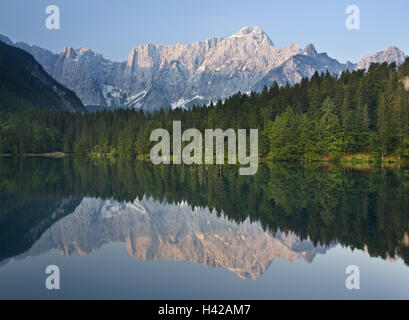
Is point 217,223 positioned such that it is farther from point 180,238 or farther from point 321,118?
point 321,118

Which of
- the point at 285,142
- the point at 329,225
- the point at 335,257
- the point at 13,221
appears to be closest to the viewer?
the point at 335,257

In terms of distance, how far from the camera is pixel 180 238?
55.8ft

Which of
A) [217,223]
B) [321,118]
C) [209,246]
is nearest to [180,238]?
[209,246]

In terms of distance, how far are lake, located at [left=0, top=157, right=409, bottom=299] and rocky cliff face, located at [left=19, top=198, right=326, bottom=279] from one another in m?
0.05

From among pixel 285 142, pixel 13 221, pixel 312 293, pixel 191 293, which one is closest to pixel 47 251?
pixel 13 221

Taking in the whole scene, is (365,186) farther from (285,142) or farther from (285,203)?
(285,142)

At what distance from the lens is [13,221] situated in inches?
Result: 772

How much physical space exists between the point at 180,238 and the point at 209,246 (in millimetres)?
1978

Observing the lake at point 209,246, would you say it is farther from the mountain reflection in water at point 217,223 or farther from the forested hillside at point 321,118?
the forested hillside at point 321,118

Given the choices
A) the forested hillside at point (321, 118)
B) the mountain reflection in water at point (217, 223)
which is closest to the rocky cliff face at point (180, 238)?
the mountain reflection in water at point (217, 223)

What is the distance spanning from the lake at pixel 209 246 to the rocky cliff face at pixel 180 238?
47mm

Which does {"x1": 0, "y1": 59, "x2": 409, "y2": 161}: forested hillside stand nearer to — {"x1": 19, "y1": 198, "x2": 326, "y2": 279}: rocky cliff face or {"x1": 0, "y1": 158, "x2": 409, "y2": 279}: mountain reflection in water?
{"x1": 0, "y1": 158, "x2": 409, "y2": 279}: mountain reflection in water

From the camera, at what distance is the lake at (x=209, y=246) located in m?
10.7
